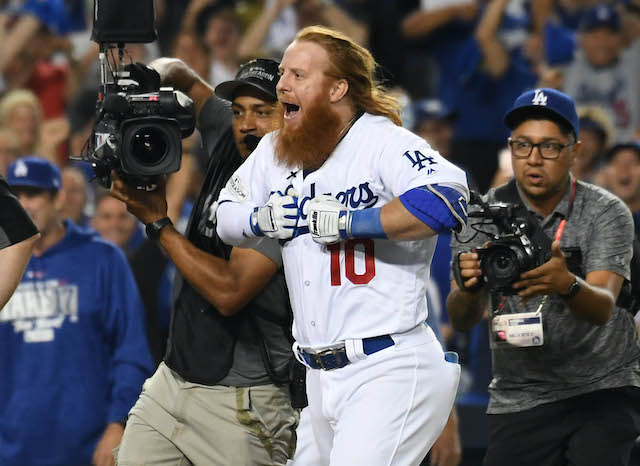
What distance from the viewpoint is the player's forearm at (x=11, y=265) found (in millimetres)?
4262

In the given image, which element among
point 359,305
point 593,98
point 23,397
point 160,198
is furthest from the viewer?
point 593,98

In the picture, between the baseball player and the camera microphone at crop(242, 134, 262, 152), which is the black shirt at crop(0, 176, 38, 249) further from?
the camera microphone at crop(242, 134, 262, 152)

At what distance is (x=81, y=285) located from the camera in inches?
245

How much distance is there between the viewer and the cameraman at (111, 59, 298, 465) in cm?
458

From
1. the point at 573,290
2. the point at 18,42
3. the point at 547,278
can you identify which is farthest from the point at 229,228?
the point at 18,42

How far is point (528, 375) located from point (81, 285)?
2508 millimetres

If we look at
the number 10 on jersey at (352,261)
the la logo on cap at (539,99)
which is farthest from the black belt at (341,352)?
the la logo on cap at (539,99)

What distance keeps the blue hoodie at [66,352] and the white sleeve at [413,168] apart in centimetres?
248

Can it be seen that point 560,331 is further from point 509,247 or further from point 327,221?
point 327,221

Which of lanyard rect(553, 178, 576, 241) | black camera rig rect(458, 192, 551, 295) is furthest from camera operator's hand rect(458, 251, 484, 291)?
lanyard rect(553, 178, 576, 241)

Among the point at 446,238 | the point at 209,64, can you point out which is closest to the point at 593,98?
the point at 446,238

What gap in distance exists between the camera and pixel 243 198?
14.1ft

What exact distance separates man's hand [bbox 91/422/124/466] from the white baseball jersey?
164cm

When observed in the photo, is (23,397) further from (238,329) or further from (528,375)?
(528,375)
